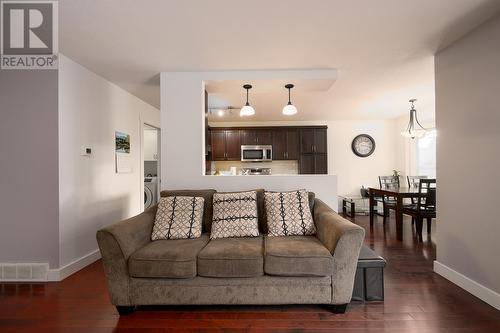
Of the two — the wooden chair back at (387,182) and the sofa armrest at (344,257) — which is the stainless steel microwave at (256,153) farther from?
the sofa armrest at (344,257)

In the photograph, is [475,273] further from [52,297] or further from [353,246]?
[52,297]

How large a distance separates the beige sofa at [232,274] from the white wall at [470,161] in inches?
45.7

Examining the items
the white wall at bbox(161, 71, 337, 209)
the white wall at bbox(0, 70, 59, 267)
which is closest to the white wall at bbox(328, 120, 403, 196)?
the white wall at bbox(161, 71, 337, 209)

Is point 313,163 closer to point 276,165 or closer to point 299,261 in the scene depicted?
point 276,165

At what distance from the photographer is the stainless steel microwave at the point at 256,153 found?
231 inches

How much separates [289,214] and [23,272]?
2724 mm

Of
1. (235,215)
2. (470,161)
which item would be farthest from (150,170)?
(470,161)

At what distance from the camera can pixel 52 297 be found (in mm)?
2244

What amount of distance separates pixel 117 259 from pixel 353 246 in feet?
5.81

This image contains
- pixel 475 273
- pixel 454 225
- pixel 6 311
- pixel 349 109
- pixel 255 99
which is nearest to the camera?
pixel 6 311

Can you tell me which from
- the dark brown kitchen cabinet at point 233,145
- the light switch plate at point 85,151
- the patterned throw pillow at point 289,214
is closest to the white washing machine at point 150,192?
the dark brown kitchen cabinet at point 233,145

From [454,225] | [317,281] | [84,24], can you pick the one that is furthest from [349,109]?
[84,24]

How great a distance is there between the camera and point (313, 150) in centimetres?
591

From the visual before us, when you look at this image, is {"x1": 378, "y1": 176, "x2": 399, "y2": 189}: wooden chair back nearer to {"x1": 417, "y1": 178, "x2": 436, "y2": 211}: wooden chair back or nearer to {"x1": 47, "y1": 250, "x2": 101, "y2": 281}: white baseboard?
{"x1": 417, "y1": 178, "x2": 436, "y2": 211}: wooden chair back
